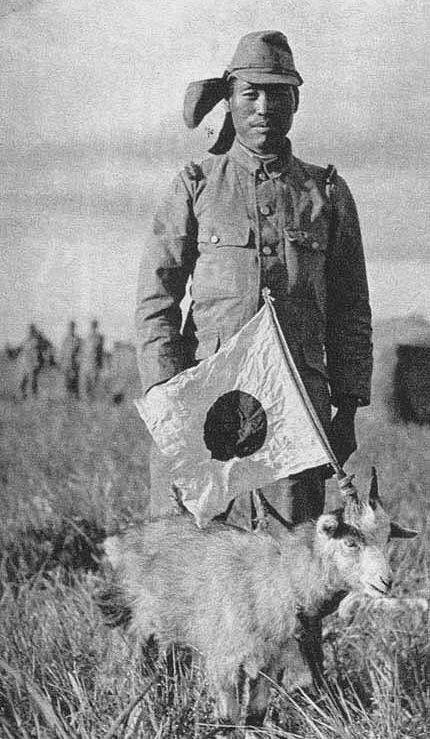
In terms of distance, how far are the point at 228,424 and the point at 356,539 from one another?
871 millimetres

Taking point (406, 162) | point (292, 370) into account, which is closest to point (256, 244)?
point (292, 370)

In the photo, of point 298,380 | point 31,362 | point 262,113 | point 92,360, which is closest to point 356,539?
point 298,380

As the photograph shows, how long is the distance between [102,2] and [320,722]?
361cm

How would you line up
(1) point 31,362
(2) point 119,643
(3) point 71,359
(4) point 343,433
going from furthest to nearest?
(1) point 31,362 < (3) point 71,359 < (4) point 343,433 < (2) point 119,643

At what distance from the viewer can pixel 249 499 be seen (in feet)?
13.1

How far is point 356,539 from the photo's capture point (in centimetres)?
323

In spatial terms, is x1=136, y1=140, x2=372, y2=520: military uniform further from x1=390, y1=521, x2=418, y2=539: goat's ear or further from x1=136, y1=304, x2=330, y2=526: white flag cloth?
x1=390, y1=521, x2=418, y2=539: goat's ear

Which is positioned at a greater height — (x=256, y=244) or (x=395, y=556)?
(x=256, y=244)

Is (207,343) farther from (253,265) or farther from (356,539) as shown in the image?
(356,539)

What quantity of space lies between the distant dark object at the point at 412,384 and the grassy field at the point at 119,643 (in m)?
4.52

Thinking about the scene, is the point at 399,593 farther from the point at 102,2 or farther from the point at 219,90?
the point at 102,2

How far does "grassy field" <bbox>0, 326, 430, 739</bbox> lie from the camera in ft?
11.1

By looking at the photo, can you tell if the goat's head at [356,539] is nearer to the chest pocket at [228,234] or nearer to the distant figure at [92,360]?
the chest pocket at [228,234]

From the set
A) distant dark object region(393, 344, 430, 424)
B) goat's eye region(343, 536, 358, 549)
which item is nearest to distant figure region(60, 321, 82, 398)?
distant dark object region(393, 344, 430, 424)
